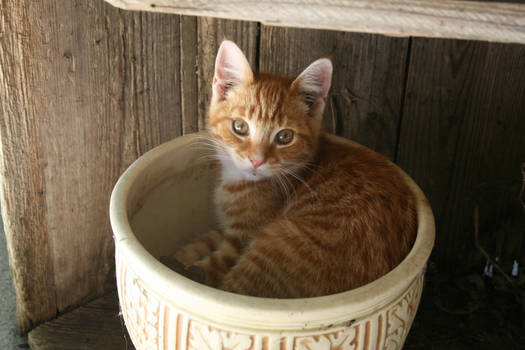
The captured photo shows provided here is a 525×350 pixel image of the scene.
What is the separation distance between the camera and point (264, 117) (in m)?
1.50

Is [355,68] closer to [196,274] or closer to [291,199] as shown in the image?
[291,199]

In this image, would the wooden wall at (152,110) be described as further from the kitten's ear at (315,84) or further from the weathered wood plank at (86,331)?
the kitten's ear at (315,84)

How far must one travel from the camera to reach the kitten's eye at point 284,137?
5.02ft

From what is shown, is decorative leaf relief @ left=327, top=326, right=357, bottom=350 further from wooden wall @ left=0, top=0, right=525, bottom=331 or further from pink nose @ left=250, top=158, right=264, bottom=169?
wooden wall @ left=0, top=0, right=525, bottom=331

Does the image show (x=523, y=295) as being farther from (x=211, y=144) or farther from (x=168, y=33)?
(x=168, y=33)

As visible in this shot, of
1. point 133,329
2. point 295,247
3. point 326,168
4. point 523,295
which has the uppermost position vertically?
point 326,168

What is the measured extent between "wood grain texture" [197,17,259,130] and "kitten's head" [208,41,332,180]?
0.55 ft

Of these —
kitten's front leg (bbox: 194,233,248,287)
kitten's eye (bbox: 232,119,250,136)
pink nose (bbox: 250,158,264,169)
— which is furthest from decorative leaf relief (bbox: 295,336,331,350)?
kitten's eye (bbox: 232,119,250,136)

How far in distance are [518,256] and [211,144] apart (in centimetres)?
116

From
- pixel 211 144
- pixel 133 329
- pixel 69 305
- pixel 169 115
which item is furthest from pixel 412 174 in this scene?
pixel 69 305

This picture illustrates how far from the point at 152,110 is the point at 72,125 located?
0.25 metres

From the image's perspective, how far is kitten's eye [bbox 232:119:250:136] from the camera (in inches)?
59.7

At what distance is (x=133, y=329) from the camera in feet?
3.77

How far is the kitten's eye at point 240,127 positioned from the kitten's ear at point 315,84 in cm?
18
